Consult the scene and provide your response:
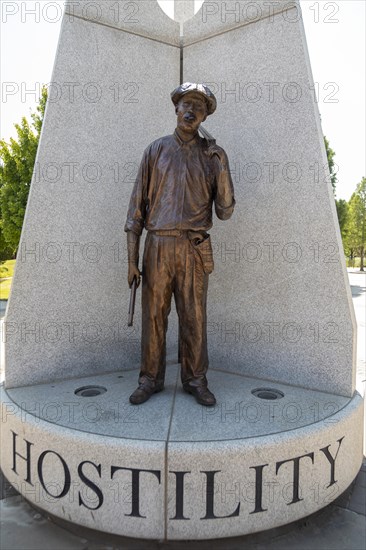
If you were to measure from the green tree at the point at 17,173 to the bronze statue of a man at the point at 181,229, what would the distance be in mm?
13402

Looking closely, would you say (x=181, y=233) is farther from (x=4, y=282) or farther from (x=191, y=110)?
(x=4, y=282)

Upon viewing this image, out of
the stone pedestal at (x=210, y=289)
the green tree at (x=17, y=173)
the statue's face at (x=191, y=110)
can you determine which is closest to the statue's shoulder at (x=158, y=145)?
the statue's face at (x=191, y=110)

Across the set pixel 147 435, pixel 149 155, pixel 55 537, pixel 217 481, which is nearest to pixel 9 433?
pixel 55 537

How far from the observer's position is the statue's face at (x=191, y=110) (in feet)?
10.4

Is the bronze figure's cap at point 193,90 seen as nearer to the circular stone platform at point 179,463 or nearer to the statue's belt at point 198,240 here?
the statue's belt at point 198,240

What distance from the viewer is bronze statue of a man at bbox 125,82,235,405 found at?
10.8 ft

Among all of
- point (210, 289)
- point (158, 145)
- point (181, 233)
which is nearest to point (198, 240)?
point (181, 233)

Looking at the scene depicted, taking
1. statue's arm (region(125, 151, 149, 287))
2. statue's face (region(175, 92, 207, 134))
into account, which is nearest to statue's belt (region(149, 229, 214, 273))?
statue's arm (region(125, 151, 149, 287))

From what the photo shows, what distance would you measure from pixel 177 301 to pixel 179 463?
1.27 m

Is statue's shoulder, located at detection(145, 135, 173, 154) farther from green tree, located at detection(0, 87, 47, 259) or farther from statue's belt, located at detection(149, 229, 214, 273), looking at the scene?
green tree, located at detection(0, 87, 47, 259)

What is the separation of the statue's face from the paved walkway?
2943 millimetres

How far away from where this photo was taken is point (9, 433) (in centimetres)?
317

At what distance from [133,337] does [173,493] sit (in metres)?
2.09

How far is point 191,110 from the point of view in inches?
126
